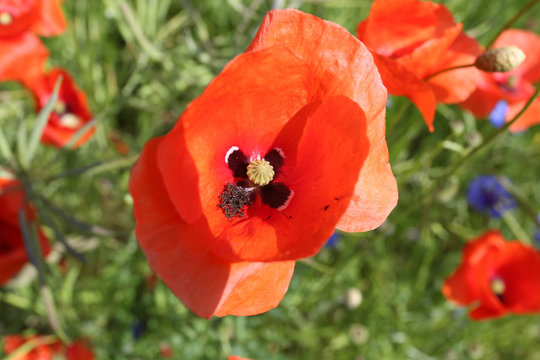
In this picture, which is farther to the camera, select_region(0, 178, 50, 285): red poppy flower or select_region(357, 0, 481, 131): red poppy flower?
select_region(0, 178, 50, 285): red poppy flower

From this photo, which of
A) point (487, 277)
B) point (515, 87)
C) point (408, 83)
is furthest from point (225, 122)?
point (487, 277)

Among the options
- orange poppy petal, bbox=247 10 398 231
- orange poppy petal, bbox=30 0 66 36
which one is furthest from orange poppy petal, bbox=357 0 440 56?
orange poppy petal, bbox=30 0 66 36

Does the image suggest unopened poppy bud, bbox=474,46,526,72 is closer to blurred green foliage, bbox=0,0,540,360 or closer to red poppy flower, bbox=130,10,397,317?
red poppy flower, bbox=130,10,397,317

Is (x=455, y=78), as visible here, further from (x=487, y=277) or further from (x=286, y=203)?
(x=487, y=277)

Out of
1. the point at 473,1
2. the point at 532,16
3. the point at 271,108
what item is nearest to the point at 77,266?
the point at 271,108

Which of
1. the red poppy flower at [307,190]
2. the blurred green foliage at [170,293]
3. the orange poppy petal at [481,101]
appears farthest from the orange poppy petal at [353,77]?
the blurred green foliage at [170,293]

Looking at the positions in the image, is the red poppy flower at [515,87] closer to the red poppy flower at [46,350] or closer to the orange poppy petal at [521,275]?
the orange poppy petal at [521,275]
